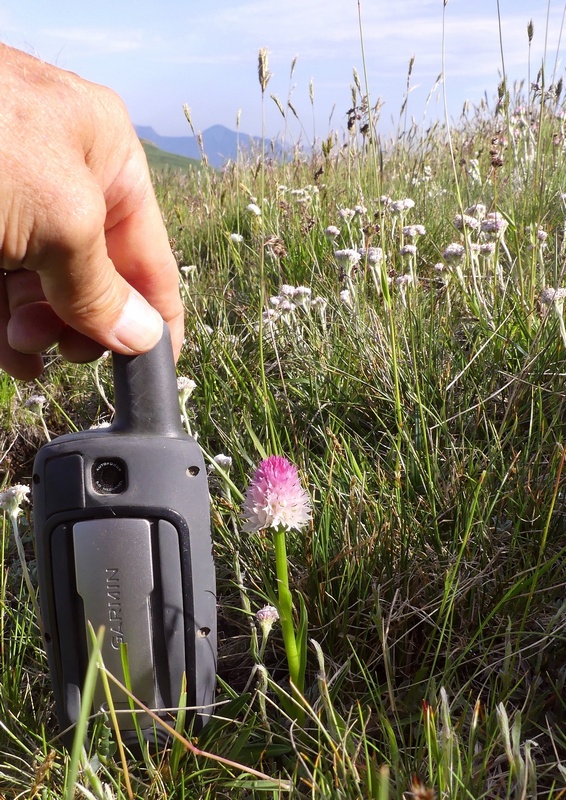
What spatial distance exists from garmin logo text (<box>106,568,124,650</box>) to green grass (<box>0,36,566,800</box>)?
0.16 meters

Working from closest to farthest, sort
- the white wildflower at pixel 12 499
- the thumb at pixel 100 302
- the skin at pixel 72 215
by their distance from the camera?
the skin at pixel 72 215, the thumb at pixel 100 302, the white wildflower at pixel 12 499

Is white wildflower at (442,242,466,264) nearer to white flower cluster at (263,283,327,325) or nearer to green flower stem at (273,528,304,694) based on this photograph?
white flower cluster at (263,283,327,325)

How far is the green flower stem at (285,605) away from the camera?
1.09 metres

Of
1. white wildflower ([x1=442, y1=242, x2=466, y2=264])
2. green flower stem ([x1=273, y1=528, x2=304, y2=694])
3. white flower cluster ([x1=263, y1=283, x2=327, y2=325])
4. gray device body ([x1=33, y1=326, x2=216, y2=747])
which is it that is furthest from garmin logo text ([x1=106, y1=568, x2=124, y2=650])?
white wildflower ([x1=442, y1=242, x2=466, y2=264])

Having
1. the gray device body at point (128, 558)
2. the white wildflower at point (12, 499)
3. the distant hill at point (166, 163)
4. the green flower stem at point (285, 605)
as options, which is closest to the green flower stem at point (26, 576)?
the white wildflower at point (12, 499)

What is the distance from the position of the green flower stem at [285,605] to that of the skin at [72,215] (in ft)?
1.44

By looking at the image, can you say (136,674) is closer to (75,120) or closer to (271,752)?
(271,752)

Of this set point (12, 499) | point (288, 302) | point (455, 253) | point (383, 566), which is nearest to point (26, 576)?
point (12, 499)

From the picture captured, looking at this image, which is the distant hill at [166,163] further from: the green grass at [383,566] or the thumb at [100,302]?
the green grass at [383,566]

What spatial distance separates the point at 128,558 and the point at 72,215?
59cm

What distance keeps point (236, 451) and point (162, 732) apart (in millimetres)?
798

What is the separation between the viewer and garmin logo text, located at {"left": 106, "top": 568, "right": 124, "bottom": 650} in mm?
1158

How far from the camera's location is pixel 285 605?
1120mm

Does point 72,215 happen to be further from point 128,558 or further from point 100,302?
point 128,558
